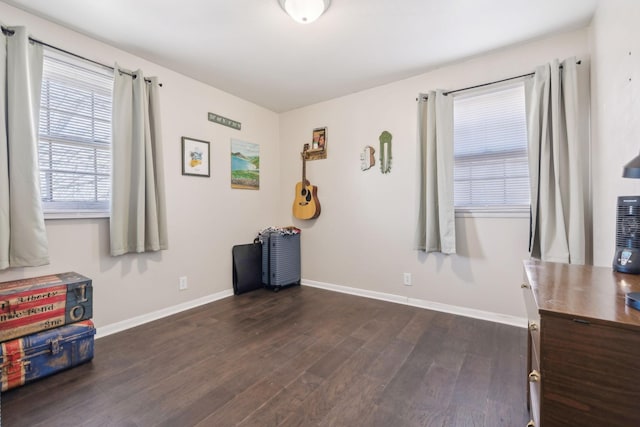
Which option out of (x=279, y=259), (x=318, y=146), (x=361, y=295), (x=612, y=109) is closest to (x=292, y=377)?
(x=361, y=295)

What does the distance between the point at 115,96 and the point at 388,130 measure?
8.34ft

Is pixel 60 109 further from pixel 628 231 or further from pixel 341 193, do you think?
pixel 628 231

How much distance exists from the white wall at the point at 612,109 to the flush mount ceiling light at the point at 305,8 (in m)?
1.56

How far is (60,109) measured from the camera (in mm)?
2117

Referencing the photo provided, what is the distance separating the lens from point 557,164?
2.13 metres

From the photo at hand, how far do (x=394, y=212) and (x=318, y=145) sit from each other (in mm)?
1309

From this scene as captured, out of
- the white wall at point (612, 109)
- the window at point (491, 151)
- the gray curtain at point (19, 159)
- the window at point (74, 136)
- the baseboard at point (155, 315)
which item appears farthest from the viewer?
the window at point (491, 151)

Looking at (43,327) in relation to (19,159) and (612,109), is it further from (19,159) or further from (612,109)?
(612,109)

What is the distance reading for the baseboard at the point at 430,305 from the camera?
2.46 metres

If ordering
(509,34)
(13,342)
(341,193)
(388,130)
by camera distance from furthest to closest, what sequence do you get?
1. (341,193)
2. (388,130)
3. (509,34)
4. (13,342)

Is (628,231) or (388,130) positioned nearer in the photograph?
(628,231)

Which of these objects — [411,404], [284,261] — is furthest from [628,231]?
[284,261]

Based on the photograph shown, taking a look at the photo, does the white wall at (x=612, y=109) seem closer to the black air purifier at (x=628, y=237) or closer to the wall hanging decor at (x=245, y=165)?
the black air purifier at (x=628, y=237)

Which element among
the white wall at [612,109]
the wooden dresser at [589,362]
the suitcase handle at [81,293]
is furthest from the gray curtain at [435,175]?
the suitcase handle at [81,293]
